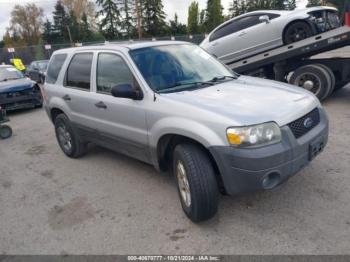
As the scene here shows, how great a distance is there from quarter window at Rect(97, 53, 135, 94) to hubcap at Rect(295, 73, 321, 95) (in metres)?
4.74

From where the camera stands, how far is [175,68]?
143 inches

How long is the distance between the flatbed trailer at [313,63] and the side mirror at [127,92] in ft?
15.7

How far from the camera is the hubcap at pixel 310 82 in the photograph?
22.0 ft

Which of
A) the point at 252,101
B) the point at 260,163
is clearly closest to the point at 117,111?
the point at 252,101

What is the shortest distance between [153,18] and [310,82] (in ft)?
156

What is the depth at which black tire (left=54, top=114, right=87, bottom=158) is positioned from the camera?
4.96 meters

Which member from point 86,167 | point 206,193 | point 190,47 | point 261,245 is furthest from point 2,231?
point 190,47

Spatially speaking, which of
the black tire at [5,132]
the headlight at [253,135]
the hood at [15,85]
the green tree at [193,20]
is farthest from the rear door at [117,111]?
the green tree at [193,20]

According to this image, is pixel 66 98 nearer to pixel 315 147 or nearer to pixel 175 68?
pixel 175 68

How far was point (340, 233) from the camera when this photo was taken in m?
2.70

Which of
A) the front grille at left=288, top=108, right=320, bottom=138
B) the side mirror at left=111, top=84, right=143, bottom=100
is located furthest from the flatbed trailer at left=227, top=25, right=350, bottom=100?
the side mirror at left=111, top=84, right=143, bottom=100

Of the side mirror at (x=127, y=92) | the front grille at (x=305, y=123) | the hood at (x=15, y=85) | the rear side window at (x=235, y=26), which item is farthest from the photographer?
the hood at (x=15, y=85)

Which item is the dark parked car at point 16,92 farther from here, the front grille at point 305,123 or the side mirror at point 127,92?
the front grille at point 305,123

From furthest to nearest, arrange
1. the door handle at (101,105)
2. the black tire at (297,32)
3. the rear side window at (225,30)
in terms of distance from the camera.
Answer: the rear side window at (225,30) → the black tire at (297,32) → the door handle at (101,105)
